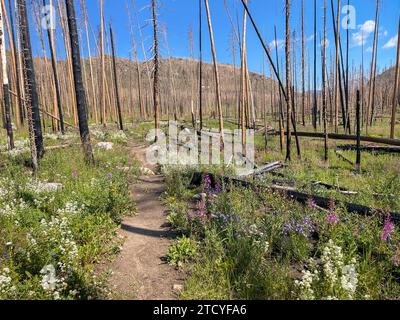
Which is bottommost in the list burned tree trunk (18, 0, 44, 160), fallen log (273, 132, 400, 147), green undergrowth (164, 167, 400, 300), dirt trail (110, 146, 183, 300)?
dirt trail (110, 146, 183, 300)

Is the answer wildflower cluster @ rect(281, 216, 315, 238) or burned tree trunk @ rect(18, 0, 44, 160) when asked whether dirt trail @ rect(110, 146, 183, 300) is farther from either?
burned tree trunk @ rect(18, 0, 44, 160)

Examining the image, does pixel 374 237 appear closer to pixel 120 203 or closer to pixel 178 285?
pixel 178 285

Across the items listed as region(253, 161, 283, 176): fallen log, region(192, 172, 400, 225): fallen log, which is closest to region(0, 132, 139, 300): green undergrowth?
region(192, 172, 400, 225): fallen log

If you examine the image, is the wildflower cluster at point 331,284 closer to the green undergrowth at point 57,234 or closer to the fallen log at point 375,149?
the green undergrowth at point 57,234

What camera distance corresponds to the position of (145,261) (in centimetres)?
381

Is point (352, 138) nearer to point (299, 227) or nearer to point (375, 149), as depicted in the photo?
point (375, 149)

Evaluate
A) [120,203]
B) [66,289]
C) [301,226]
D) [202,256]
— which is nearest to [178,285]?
[202,256]

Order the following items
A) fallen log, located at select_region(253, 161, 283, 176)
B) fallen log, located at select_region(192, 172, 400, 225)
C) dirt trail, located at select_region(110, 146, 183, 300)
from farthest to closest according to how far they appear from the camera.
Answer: fallen log, located at select_region(253, 161, 283, 176)
fallen log, located at select_region(192, 172, 400, 225)
dirt trail, located at select_region(110, 146, 183, 300)

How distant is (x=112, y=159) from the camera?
9.88m

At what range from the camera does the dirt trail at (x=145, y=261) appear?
313 cm

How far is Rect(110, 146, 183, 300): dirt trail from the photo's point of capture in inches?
123

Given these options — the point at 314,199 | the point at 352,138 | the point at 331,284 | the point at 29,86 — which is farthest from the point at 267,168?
the point at 29,86

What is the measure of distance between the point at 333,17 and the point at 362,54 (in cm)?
1850

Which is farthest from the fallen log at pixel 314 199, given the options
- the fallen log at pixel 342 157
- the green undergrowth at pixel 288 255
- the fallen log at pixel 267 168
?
the fallen log at pixel 342 157
